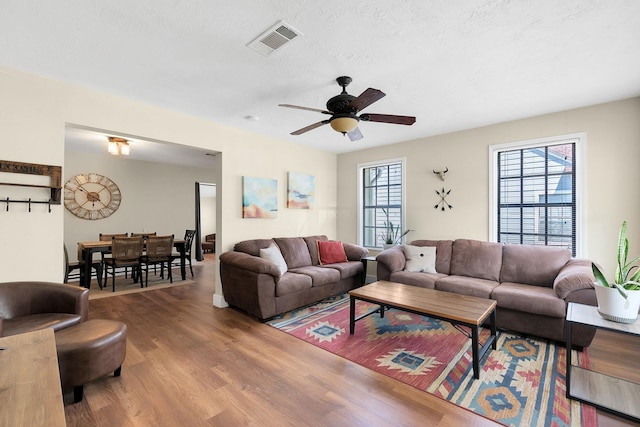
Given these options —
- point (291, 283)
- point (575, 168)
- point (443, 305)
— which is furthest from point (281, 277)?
point (575, 168)

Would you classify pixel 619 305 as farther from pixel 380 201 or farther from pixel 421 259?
pixel 380 201

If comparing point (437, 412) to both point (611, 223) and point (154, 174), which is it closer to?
point (611, 223)

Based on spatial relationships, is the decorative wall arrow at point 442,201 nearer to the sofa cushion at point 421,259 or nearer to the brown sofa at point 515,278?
the brown sofa at point 515,278

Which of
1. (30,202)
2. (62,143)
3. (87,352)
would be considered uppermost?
(62,143)

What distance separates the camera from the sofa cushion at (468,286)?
3.17m

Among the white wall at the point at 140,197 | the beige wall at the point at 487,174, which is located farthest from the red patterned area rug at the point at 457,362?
the white wall at the point at 140,197

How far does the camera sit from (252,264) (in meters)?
3.40

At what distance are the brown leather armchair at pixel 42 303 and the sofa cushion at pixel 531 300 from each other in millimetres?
3930

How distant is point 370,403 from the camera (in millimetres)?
1933

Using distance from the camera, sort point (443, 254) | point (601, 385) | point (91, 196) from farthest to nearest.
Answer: point (91, 196)
point (443, 254)
point (601, 385)

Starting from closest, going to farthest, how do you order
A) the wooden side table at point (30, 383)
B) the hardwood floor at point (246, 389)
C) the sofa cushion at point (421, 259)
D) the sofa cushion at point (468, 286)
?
the wooden side table at point (30, 383)
the hardwood floor at point (246, 389)
the sofa cushion at point (468, 286)
the sofa cushion at point (421, 259)

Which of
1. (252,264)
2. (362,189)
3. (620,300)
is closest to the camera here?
(620,300)

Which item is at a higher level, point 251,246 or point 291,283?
point 251,246

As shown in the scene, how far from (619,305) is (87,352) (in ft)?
11.9
